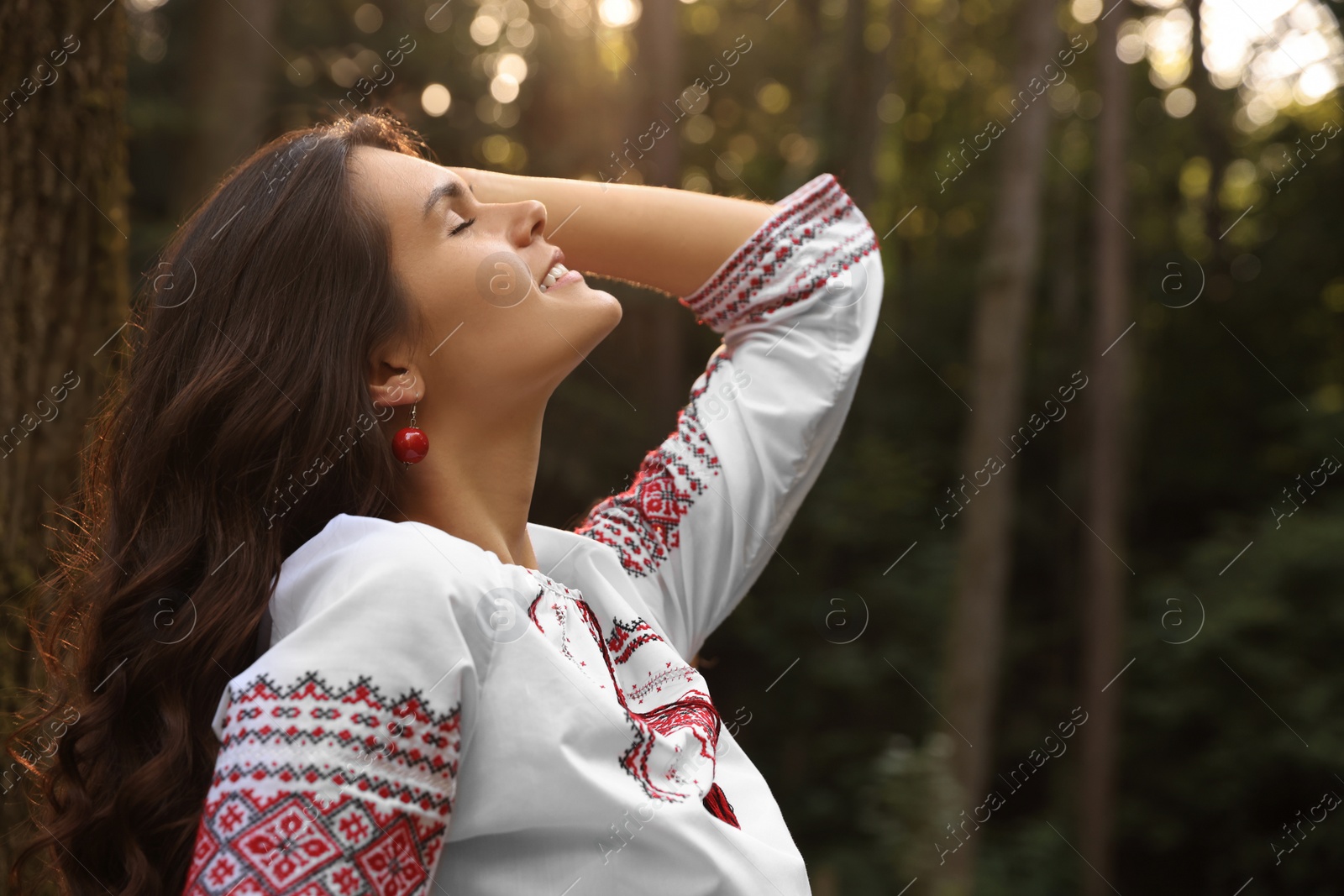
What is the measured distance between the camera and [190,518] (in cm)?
115

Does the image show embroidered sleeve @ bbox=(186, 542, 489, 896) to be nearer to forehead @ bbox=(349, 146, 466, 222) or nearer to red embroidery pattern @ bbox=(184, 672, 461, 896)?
red embroidery pattern @ bbox=(184, 672, 461, 896)

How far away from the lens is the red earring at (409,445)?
1.25 meters

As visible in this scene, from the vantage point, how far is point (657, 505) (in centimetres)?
157

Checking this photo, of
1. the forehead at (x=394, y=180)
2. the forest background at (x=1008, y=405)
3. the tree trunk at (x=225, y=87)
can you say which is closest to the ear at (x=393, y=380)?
the forehead at (x=394, y=180)

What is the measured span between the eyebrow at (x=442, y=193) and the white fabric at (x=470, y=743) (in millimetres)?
418

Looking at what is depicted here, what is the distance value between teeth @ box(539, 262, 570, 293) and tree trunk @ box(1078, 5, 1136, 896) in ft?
27.3

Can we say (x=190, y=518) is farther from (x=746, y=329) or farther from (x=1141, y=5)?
(x=1141, y=5)

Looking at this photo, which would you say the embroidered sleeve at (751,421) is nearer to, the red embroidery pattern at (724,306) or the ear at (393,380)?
the red embroidery pattern at (724,306)

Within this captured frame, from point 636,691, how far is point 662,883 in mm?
290

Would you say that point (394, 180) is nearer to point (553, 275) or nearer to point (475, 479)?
point (553, 275)

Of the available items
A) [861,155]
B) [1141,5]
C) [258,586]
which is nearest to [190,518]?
[258,586]

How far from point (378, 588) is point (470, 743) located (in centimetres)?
17

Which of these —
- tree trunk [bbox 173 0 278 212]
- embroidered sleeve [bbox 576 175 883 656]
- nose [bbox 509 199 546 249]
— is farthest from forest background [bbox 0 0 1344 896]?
nose [bbox 509 199 546 249]

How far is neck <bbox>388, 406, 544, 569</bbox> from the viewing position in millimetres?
1284
